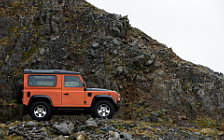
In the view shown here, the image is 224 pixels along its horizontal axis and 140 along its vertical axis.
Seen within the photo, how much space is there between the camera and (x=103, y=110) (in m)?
13.7

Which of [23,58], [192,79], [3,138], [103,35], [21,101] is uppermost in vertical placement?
[103,35]

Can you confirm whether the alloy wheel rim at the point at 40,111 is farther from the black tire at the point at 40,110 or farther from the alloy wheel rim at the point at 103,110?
the alloy wheel rim at the point at 103,110

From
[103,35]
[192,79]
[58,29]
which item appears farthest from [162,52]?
[58,29]

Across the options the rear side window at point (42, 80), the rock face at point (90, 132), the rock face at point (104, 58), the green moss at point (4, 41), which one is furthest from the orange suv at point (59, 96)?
the green moss at point (4, 41)

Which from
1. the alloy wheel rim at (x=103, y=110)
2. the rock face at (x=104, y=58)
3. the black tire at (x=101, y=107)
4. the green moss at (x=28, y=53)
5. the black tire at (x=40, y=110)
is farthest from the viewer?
the green moss at (x=28, y=53)

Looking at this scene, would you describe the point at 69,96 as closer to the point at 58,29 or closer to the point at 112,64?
the point at 112,64

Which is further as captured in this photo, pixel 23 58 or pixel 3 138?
pixel 23 58

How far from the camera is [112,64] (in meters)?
22.3

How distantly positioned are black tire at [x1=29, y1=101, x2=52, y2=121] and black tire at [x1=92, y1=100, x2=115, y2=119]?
2.09m

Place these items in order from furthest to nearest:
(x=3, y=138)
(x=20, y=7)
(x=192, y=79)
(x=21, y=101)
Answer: (x=20, y=7), (x=192, y=79), (x=21, y=101), (x=3, y=138)

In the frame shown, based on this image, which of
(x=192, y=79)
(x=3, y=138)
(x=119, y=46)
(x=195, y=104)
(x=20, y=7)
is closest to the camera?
(x=3, y=138)

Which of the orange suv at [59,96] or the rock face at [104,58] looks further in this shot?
the rock face at [104,58]

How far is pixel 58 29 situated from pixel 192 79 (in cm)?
1183

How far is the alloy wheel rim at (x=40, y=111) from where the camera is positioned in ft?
43.0
